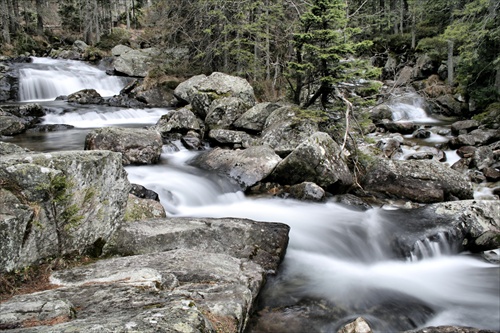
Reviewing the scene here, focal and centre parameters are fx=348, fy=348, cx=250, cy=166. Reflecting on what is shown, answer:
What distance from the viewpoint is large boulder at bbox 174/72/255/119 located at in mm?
13438

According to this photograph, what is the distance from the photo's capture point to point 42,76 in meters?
21.0

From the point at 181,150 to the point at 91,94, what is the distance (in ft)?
34.8

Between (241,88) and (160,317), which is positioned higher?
(241,88)

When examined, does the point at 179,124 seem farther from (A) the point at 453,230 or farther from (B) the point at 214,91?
(A) the point at 453,230

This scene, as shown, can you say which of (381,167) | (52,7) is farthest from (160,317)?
(52,7)

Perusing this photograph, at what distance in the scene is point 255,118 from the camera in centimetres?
1210

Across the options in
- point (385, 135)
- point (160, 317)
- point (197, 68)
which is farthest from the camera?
point (197, 68)

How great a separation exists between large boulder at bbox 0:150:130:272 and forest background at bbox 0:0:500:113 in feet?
21.0

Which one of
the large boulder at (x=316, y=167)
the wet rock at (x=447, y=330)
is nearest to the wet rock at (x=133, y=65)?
the large boulder at (x=316, y=167)

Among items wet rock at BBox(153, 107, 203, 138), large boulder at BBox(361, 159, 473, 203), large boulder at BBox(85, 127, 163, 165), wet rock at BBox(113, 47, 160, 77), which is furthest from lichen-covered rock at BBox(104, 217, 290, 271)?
wet rock at BBox(113, 47, 160, 77)

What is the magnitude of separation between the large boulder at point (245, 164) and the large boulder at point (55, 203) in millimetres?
4220

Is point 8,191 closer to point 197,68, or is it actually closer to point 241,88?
point 241,88

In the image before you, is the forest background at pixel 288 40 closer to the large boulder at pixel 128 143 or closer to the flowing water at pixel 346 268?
the flowing water at pixel 346 268

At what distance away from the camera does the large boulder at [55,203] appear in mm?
3672
